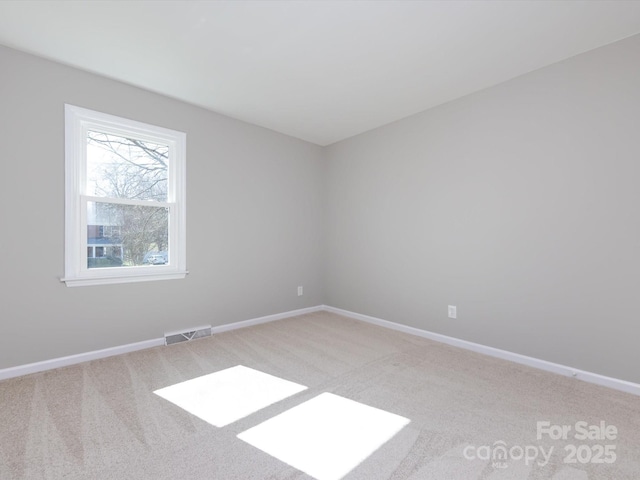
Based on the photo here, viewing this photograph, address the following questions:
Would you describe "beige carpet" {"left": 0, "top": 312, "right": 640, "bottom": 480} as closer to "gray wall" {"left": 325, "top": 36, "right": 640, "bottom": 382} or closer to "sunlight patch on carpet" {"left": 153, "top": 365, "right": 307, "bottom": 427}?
"sunlight patch on carpet" {"left": 153, "top": 365, "right": 307, "bottom": 427}

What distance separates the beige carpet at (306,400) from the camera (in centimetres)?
141

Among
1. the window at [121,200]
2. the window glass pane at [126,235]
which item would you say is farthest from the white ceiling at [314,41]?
the window glass pane at [126,235]

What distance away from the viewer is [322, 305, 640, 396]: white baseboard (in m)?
2.15

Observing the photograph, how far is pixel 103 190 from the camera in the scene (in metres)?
2.75

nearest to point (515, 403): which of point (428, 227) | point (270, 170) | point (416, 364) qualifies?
point (416, 364)

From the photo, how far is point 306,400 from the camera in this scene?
2.01 m

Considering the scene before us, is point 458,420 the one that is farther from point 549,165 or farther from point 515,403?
point 549,165

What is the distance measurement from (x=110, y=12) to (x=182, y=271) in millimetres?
2141

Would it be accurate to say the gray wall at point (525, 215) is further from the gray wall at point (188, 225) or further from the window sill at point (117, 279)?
the window sill at point (117, 279)

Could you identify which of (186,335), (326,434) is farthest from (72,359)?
(326,434)

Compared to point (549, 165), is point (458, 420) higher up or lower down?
lower down

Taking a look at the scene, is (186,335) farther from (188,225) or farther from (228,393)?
(228,393)

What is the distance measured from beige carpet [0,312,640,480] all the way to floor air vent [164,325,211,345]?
104mm

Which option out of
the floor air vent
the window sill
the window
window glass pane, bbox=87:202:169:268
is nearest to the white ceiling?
the window
